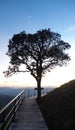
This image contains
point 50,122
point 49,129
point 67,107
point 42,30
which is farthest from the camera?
point 42,30

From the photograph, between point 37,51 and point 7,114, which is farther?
point 37,51

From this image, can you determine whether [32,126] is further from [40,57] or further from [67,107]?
[40,57]

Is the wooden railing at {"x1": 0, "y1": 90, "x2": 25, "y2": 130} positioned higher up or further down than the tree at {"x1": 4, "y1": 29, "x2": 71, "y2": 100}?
further down

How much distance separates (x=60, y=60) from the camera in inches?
1277

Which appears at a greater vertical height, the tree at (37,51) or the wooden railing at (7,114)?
the tree at (37,51)

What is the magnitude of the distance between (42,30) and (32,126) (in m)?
20.5

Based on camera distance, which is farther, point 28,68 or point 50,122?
point 28,68

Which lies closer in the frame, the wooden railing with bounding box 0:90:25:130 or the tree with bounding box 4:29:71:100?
the wooden railing with bounding box 0:90:25:130

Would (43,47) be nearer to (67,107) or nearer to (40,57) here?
(40,57)

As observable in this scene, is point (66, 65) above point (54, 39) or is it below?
below

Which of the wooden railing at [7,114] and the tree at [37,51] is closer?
the wooden railing at [7,114]

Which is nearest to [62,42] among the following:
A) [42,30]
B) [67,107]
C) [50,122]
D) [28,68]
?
[42,30]

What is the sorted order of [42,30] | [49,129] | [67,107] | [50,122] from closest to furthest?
[49,129] → [50,122] → [67,107] → [42,30]

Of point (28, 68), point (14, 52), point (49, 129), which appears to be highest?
point (14, 52)
